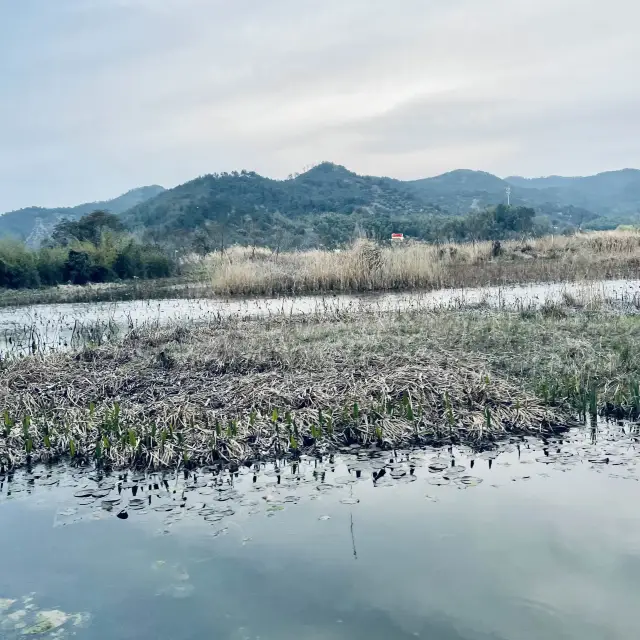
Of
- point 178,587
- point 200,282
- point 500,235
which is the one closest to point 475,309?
point 178,587

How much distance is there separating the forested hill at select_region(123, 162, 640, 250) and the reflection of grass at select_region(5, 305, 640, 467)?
32123 millimetres

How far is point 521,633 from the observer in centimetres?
395

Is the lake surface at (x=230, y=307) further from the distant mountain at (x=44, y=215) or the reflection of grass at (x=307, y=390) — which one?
the distant mountain at (x=44, y=215)

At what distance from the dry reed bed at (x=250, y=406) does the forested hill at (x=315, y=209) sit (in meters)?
33.0

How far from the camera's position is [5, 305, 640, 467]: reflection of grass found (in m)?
6.88

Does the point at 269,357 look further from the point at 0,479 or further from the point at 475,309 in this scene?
the point at 475,309

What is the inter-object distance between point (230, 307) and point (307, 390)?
1016 centimetres

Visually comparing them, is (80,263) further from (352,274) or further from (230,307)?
(352,274)

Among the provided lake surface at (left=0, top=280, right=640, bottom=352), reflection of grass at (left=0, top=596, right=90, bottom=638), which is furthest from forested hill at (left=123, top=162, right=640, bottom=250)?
reflection of grass at (left=0, top=596, right=90, bottom=638)

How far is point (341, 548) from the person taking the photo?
502 centimetres

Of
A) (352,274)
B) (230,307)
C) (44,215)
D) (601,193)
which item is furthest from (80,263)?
(601,193)

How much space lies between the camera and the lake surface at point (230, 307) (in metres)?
14.1

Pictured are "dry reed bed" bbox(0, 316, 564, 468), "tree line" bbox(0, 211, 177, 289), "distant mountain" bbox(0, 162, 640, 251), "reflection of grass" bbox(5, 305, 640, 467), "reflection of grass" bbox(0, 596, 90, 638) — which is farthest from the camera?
"distant mountain" bbox(0, 162, 640, 251)

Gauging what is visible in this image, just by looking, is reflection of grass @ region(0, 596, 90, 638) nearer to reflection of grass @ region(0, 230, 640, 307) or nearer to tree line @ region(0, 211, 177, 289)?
reflection of grass @ region(0, 230, 640, 307)
